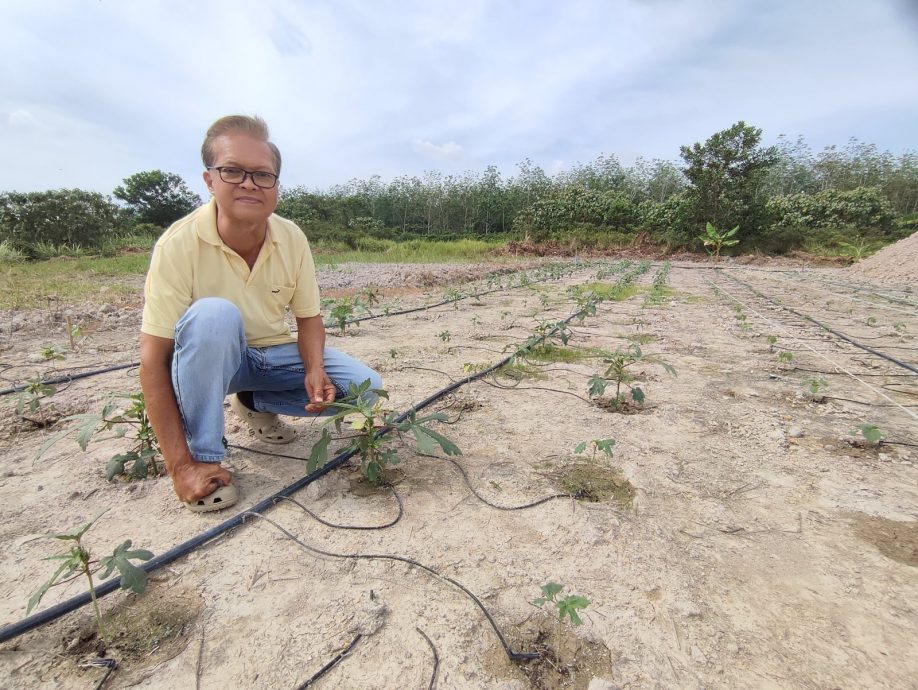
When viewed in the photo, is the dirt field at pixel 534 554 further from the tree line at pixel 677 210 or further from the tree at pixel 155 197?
the tree at pixel 155 197

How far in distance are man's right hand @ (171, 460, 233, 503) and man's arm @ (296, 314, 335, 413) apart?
1.25 ft

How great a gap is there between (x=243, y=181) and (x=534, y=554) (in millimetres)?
1467

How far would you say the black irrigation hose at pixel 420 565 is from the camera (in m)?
0.96

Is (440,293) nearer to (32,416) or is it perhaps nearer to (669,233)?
(32,416)

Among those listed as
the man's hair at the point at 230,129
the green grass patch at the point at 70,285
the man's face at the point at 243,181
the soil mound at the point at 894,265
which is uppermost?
the man's hair at the point at 230,129

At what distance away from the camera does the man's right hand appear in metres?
1.42

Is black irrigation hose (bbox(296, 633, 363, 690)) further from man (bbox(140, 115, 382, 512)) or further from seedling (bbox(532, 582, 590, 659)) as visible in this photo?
man (bbox(140, 115, 382, 512))

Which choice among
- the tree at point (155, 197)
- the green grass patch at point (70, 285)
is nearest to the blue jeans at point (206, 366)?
the green grass patch at point (70, 285)

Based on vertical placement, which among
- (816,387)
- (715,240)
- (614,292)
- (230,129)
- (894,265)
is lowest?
(894,265)

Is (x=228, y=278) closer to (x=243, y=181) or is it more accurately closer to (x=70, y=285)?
(x=243, y=181)

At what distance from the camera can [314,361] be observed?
5.84 feet

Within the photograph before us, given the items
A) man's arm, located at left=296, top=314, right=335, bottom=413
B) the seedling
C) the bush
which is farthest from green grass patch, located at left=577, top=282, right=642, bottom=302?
the bush

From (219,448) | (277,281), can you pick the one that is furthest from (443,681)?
(277,281)

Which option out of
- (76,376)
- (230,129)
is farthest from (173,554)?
(76,376)
